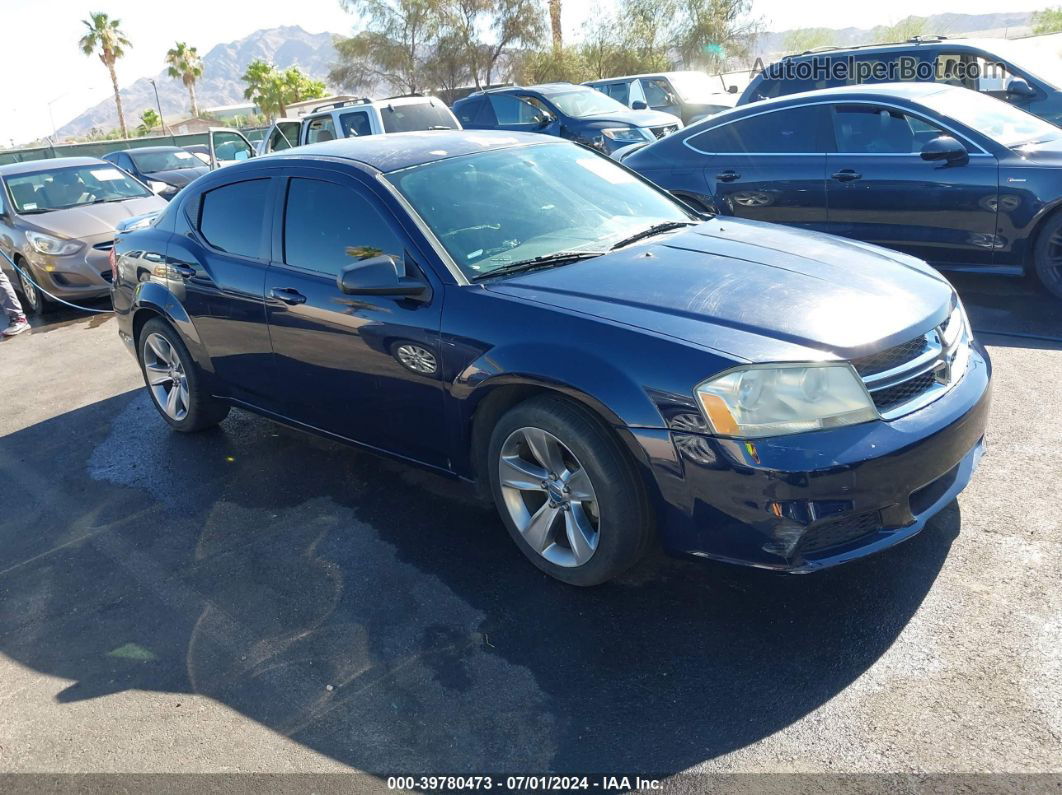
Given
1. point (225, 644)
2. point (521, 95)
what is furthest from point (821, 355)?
point (521, 95)

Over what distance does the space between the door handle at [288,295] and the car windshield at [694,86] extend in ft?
49.4

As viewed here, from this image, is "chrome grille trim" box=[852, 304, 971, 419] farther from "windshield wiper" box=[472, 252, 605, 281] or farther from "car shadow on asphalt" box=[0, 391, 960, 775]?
"windshield wiper" box=[472, 252, 605, 281]

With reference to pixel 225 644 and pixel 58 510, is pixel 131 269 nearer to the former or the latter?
pixel 58 510

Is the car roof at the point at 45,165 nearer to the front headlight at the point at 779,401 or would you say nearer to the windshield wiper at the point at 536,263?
the windshield wiper at the point at 536,263

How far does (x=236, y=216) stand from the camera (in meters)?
4.77

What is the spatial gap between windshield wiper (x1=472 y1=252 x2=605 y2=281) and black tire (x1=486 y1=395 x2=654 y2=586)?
2.05ft

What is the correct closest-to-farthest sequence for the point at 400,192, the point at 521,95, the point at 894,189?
the point at 400,192
the point at 894,189
the point at 521,95

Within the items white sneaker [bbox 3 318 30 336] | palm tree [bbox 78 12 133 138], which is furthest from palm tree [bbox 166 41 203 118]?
white sneaker [bbox 3 318 30 336]

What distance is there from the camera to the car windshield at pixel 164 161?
1702 cm

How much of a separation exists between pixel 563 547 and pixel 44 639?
2.12 m

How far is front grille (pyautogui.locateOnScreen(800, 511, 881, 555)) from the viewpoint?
2.90 meters

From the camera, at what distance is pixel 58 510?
479cm

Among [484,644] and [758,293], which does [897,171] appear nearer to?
[758,293]

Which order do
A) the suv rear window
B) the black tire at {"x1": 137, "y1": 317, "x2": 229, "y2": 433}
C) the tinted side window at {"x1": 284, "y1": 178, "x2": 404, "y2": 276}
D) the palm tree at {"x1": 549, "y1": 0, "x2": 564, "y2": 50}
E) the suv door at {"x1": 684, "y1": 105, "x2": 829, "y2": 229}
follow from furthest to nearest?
1. the palm tree at {"x1": 549, "y1": 0, "x2": 564, "y2": 50}
2. the suv rear window
3. the suv door at {"x1": 684, "y1": 105, "x2": 829, "y2": 229}
4. the black tire at {"x1": 137, "y1": 317, "x2": 229, "y2": 433}
5. the tinted side window at {"x1": 284, "y1": 178, "x2": 404, "y2": 276}
